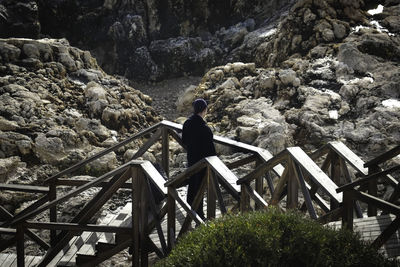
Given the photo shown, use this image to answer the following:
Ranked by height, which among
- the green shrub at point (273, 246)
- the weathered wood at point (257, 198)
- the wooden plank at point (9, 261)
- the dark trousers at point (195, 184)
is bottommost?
the wooden plank at point (9, 261)

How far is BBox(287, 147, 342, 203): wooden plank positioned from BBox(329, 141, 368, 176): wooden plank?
1.11 meters

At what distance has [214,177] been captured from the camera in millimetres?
5418

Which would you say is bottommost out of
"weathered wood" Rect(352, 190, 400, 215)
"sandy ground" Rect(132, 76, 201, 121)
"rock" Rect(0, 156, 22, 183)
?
"sandy ground" Rect(132, 76, 201, 121)

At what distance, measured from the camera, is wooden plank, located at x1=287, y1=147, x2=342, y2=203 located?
4.80 metres

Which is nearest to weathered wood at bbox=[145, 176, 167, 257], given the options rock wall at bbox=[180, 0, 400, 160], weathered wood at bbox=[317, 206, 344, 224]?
weathered wood at bbox=[317, 206, 344, 224]

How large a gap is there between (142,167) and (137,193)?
361 mm

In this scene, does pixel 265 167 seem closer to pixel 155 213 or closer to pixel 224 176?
pixel 224 176

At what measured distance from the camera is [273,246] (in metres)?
3.39

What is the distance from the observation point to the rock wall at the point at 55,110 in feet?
40.0

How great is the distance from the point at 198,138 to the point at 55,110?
369 inches

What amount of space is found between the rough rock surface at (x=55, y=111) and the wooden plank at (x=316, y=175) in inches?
330

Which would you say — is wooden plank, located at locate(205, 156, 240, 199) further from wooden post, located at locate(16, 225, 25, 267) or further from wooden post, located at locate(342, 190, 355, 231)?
wooden post, located at locate(16, 225, 25, 267)

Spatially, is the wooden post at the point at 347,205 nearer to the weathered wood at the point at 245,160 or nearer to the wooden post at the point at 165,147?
the weathered wood at the point at 245,160

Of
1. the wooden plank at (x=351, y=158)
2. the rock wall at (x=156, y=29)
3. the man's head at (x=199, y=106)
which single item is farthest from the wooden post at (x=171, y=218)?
the rock wall at (x=156, y=29)
